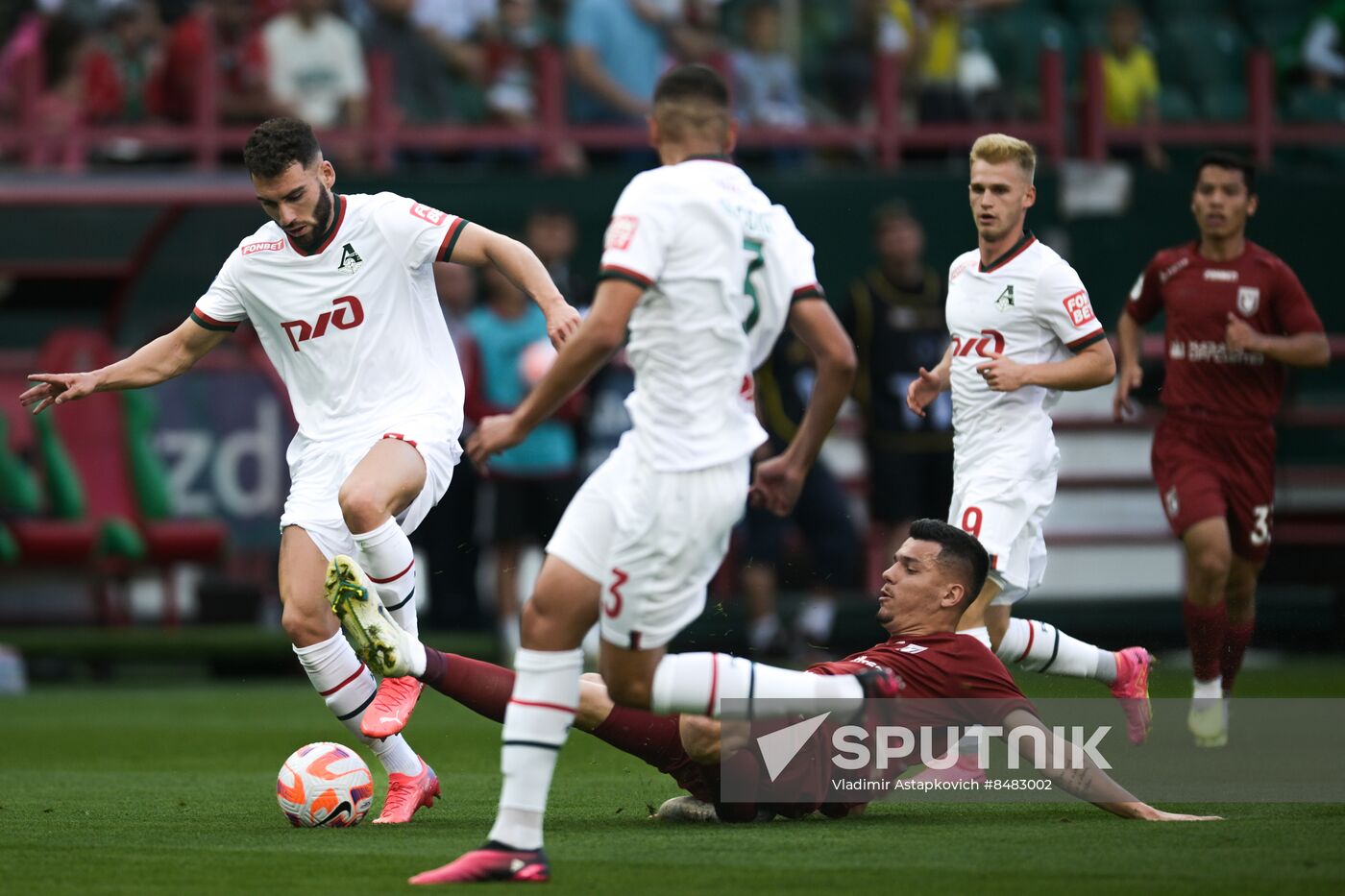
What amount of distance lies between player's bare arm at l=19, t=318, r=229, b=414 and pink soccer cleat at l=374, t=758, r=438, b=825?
1754 mm

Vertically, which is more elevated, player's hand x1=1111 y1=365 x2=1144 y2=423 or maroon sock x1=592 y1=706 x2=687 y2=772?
player's hand x1=1111 y1=365 x2=1144 y2=423

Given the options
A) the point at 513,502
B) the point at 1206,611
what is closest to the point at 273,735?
the point at 513,502

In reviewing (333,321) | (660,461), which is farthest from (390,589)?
(660,461)

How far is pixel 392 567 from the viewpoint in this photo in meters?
7.07

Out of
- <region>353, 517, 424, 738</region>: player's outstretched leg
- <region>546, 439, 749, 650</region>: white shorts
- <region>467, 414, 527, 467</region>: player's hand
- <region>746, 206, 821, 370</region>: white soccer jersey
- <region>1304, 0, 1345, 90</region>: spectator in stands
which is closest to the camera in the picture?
<region>467, 414, 527, 467</region>: player's hand

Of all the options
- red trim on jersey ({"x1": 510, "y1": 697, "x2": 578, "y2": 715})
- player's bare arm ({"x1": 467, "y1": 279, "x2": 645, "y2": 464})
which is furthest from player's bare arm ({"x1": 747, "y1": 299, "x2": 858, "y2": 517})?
red trim on jersey ({"x1": 510, "y1": 697, "x2": 578, "y2": 715})

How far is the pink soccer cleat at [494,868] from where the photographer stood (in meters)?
5.30

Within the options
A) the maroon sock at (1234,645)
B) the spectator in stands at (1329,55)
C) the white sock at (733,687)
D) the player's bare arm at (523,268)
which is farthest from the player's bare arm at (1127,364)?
the spectator in stands at (1329,55)

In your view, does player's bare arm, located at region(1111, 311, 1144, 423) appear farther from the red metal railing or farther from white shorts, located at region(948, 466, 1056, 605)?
the red metal railing

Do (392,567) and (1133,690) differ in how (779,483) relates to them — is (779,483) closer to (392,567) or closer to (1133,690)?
(392,567)

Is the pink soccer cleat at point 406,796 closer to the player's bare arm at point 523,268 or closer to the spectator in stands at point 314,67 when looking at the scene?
the player's bare arm at point 523,268

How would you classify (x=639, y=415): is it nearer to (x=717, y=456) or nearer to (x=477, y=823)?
(x=717, y=456)

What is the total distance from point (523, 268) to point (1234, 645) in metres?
4.29

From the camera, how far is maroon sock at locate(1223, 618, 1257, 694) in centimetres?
946
